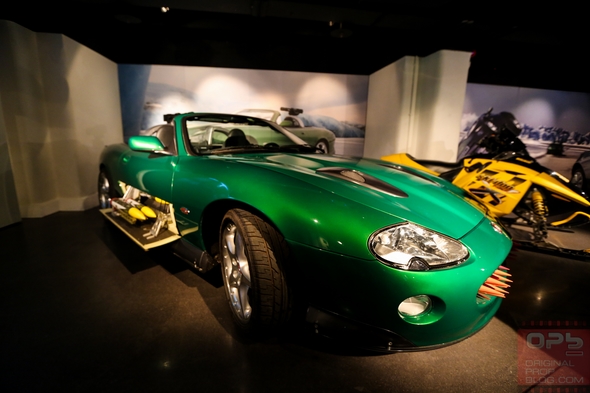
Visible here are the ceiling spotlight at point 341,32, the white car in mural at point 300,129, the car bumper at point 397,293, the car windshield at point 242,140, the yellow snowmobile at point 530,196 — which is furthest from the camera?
the white car in mural at point 300,129

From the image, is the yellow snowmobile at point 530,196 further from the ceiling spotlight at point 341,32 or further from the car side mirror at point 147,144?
the ceiling spotlight at point 341,32

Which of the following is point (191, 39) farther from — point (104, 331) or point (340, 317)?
point (340, 317)

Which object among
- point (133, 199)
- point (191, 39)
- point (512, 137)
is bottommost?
point (133, 199)

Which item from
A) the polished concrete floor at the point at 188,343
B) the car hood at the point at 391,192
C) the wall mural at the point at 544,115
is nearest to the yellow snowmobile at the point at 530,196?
the polished concrete floor at the point at 188,343

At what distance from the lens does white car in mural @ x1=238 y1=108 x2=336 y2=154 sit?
5.40 metres

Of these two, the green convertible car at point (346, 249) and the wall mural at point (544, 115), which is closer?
the green convertible car at point (346, 249)

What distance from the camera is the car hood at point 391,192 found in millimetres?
1146

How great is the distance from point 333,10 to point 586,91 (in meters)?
5.77

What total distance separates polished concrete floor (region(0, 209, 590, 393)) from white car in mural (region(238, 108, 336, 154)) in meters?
3.83

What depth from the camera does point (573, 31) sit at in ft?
14.5

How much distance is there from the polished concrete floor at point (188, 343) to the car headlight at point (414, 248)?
49 cm

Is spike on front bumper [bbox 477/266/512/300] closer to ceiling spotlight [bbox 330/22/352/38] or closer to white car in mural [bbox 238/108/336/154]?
white car in mural [bbox 238/108/336/154]

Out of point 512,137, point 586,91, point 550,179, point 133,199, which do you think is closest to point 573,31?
point 586,91

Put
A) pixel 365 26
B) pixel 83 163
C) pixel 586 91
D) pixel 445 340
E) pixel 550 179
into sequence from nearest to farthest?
1. pixel 445 340
2. pixel 550 179
3. pixel 83 163
4. pixel 365 26
5. pixel 586 91
